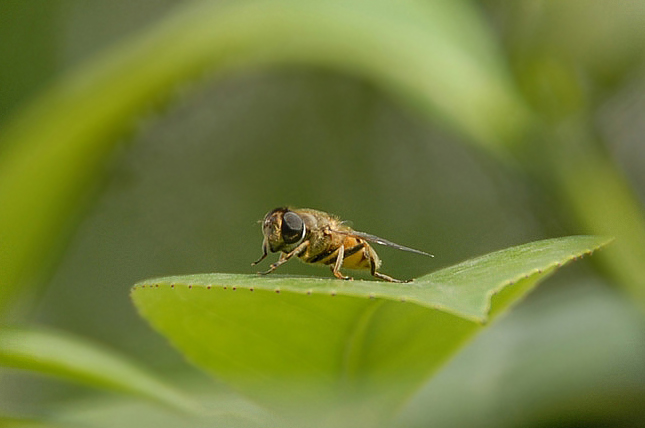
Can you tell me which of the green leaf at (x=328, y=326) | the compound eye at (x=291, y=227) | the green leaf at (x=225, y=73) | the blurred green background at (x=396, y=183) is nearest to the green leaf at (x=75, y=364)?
the green leaf at (x=328, y=326)

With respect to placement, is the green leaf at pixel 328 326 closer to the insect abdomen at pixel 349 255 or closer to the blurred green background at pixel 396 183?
the blurred green background at pixel 396 183

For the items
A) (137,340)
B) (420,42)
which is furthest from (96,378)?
(137,340)

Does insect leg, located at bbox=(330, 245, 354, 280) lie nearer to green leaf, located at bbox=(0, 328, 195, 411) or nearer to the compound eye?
the compound eye

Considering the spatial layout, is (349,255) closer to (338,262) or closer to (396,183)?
(338,262)

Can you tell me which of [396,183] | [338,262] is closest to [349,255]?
[338,262]

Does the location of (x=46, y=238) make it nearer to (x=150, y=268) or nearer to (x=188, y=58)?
(x=188, y=58)

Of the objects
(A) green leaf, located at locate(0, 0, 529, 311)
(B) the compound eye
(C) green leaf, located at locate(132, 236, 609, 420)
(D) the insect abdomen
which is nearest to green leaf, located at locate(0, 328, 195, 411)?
(C) green leaf, located at locate(132, 236, 609, 420)
